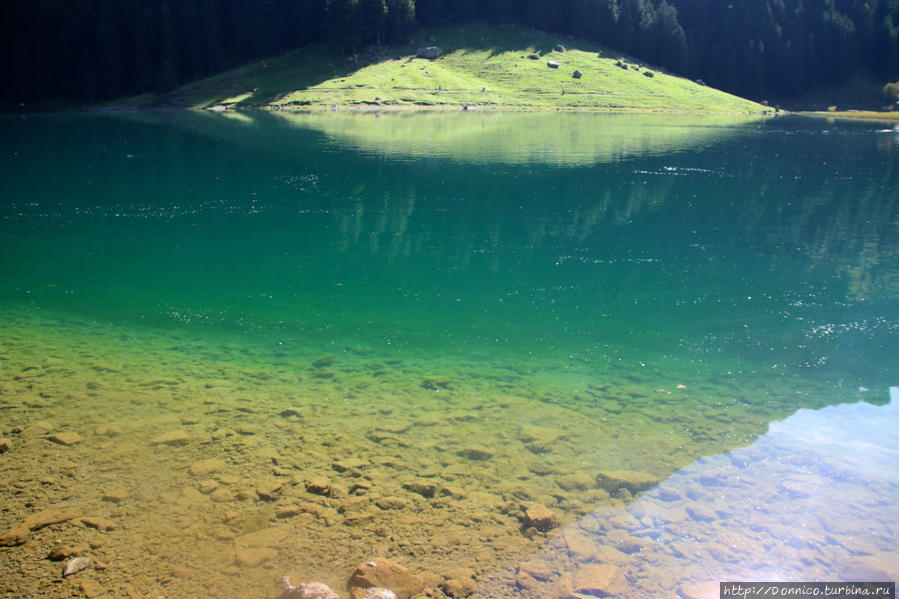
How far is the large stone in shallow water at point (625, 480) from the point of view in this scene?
28.3ft

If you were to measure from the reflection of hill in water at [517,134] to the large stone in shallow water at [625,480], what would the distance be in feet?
121

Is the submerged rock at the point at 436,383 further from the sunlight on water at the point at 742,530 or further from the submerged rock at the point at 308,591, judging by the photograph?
the submerged rock at the point at 308,591

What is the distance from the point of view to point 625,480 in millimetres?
8789

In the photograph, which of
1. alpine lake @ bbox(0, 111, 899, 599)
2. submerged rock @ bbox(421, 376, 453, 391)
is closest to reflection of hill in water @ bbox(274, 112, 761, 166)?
alpine lake @ bbox(0, 111, 899, 599)

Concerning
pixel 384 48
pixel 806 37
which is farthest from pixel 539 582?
pixel 806 37

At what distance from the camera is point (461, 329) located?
14.9 m

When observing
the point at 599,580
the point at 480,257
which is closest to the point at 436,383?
the point at 599,580

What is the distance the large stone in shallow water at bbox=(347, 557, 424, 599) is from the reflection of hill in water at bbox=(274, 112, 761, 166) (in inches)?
1547

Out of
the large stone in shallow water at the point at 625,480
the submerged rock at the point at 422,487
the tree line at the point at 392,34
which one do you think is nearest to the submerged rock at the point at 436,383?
the submerged rock at the point at 422,487

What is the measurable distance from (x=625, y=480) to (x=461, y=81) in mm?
102777

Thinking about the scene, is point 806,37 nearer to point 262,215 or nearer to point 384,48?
point 384,48

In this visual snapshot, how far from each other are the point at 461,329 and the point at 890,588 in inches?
379

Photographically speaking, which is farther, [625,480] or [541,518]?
[625,480]

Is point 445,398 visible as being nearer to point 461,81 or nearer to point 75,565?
point 75,565
